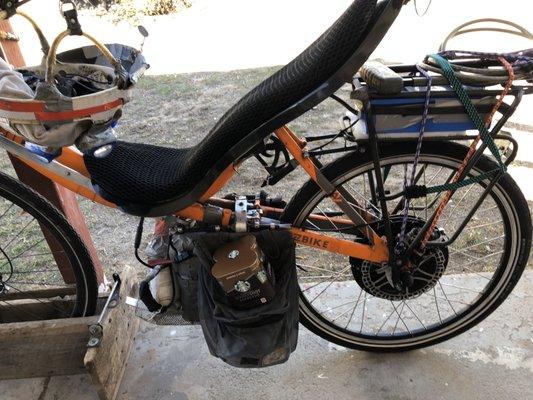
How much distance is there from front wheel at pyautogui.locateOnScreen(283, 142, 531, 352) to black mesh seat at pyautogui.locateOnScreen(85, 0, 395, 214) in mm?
360

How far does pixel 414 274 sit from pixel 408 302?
0.52 meters

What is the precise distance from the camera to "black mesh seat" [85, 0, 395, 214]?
1.32m

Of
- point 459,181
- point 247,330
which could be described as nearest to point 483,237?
point 459,181

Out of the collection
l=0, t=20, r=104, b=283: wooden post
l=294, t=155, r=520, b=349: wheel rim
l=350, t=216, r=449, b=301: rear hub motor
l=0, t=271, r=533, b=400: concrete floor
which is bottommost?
l=0, t=271, r=533, b=400: concrete floor

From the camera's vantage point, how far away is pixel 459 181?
166cm

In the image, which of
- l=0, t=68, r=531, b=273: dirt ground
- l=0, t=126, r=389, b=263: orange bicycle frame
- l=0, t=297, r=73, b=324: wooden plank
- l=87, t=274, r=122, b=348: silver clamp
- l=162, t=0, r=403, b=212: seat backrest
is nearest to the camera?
l=162, t=0, r=403, b=212: seat backrest

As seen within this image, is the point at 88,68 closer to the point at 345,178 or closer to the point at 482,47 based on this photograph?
the point at 345,178

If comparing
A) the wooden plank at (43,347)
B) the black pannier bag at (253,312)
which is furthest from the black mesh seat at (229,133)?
the wooden plank at (43,347)

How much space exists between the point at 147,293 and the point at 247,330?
46cm

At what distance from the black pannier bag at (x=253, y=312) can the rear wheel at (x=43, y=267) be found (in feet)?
1.99

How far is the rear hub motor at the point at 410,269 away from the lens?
1858 millimetres

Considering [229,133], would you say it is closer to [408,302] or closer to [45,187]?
[45,187]

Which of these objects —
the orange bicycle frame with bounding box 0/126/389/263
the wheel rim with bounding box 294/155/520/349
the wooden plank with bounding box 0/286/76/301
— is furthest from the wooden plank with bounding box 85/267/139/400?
the wheel rim with bounding box 294/155/520/349

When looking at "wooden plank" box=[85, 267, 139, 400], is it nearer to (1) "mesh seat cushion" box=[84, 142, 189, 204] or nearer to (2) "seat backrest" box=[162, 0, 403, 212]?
(1) "mesh seat cushion" box=[84, 142, 189, 204]
